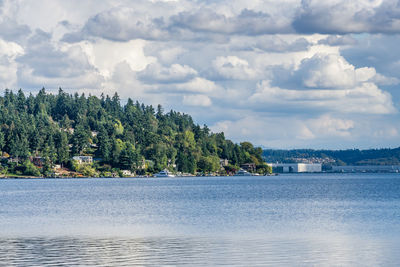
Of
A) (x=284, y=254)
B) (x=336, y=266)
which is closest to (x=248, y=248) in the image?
(x=284, y=254)

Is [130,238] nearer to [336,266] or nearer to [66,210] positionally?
[336,266]

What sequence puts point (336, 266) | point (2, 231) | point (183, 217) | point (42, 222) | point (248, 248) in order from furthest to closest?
point (183, 217), point (42, 222), point (2, 231), point (248, 248), point (336, 266)

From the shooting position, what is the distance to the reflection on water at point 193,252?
4372cm

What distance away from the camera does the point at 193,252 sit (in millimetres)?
48375

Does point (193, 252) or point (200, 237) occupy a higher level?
Result: point (200, 237)

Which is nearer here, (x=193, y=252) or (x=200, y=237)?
(x=193, y=252)

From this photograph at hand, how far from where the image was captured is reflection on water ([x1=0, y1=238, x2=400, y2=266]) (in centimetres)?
4372

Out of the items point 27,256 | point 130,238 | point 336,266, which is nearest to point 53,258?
point 27,256

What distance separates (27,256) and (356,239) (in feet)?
83.9

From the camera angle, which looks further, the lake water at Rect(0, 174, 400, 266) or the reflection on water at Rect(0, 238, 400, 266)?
the lake water at Rect(0, 174, 400, 266)

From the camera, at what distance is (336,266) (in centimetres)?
4216

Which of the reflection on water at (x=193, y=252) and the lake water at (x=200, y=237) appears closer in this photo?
the reflection on water at (x=193, y=252)

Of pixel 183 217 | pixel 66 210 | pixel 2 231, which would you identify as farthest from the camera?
pixel 66 210

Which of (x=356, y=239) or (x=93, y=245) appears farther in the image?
(x=356, y=239)
